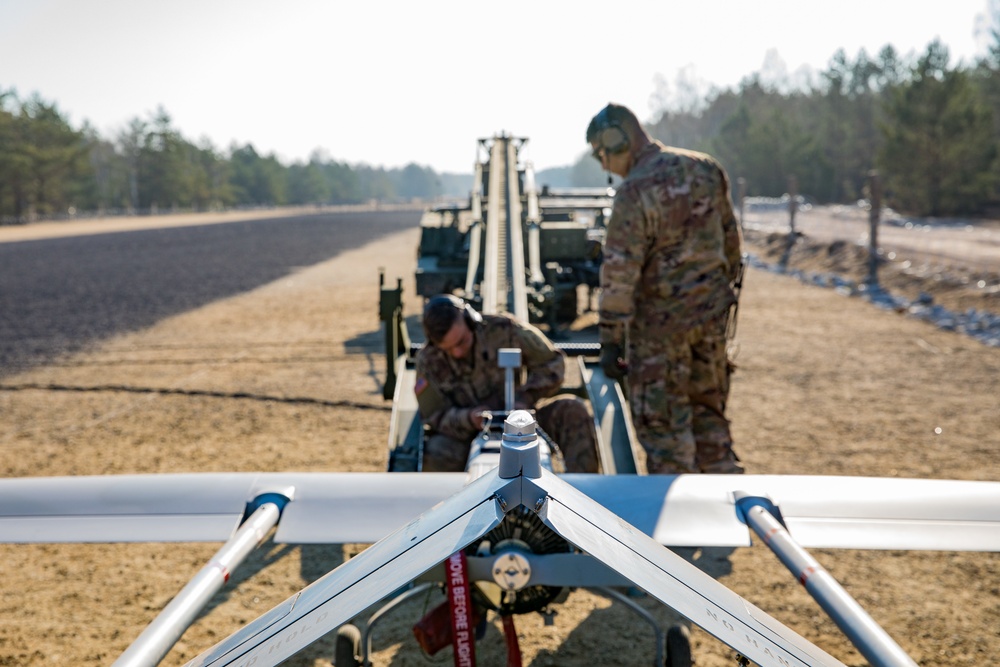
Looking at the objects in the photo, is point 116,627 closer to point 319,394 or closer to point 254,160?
point 319,394

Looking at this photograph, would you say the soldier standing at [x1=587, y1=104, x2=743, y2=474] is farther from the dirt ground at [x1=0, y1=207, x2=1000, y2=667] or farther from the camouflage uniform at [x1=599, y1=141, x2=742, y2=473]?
the dirt ground at [x1=0, y1=207, x2=1000, y2=667]

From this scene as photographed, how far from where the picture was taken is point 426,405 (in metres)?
3.57

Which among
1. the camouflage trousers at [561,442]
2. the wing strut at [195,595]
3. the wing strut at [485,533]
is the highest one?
the wing strut at [485,533]

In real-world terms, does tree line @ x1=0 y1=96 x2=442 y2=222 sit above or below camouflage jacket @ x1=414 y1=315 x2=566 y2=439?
above

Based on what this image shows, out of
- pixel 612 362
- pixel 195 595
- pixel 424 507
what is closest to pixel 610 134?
pixel 612 362

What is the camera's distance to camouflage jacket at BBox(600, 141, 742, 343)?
3.60m

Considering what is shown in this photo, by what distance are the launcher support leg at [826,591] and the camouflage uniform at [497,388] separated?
1.44 meters

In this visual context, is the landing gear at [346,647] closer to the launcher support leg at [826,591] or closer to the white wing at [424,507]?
the white wing at [424,507]

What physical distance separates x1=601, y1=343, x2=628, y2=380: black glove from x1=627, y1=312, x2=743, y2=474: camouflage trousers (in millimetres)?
45

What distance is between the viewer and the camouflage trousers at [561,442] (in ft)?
11.1

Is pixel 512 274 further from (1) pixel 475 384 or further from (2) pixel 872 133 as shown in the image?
(2) pixel 872 133

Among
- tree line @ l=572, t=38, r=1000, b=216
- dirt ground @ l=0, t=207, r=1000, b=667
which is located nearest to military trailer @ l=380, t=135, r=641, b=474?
dirt ground @ l=0, t=207, r=1000, b=667

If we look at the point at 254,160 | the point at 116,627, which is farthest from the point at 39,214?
the point at 116,627

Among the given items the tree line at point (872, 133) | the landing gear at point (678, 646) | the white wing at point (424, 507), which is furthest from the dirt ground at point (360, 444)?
the tree line at point (872, 133)
